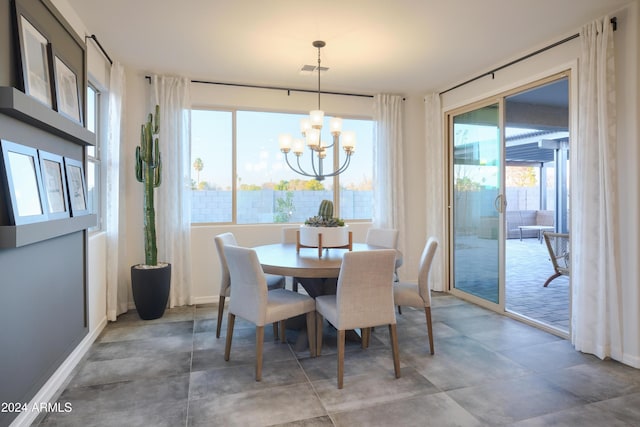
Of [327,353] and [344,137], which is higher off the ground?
[344,137]

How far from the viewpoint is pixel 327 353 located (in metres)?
2.90

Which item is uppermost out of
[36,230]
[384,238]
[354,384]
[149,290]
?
[36,230]

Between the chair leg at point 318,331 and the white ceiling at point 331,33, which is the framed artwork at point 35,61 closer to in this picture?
the white ceiling at point 331,33

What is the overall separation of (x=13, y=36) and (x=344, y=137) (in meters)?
2.19

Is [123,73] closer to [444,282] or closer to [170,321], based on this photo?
[170,321]

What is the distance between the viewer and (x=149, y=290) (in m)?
3.65

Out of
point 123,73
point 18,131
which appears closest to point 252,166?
point 123,73

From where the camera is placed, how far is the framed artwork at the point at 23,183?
176cm

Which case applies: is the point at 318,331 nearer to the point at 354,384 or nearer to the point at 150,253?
the point at 354,384

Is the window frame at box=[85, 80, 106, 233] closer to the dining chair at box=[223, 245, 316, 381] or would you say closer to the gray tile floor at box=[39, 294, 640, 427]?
the gray tile floor at box=[39, 294, 640, 427]

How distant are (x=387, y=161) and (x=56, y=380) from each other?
3896mm

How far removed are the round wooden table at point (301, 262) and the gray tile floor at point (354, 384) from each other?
2.23 feet

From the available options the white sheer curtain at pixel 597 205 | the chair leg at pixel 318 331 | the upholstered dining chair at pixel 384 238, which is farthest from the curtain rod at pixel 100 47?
the white sheer curtain at pixel 597 205

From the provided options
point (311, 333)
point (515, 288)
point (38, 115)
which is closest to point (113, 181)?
point (38, 115)
